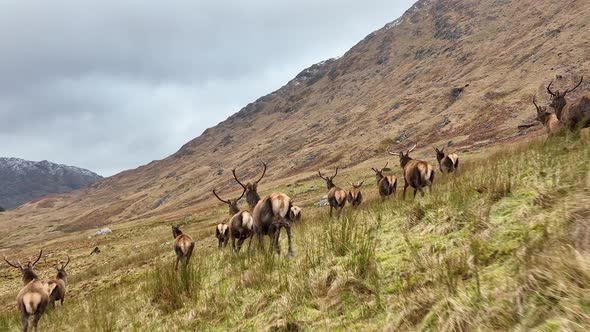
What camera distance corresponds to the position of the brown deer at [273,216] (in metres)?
9.57

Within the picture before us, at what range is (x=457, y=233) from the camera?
20.5ft

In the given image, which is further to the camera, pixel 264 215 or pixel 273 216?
pixel 264 215

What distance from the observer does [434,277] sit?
184 inches

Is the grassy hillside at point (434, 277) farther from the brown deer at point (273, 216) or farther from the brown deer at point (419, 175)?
the brown deer at point (419, 175)

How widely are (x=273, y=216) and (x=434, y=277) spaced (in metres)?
5.47

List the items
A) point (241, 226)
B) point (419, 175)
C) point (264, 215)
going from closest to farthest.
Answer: point (264, 215) → point (241, 226) → point (419, 175)

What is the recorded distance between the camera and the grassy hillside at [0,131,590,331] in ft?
11.6

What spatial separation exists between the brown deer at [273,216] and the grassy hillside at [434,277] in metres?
0.64

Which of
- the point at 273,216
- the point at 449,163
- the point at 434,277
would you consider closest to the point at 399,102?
the point at 449,163

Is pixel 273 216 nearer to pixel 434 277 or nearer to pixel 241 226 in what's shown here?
pixel 241 226

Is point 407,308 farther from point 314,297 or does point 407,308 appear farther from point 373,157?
point 373,157

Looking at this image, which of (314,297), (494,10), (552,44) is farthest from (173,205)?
(314,297)

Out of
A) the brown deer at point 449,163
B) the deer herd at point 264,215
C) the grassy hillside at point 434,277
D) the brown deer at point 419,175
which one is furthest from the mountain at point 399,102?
the grassy hillside at point 434,277

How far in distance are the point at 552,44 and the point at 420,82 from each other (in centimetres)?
3422
